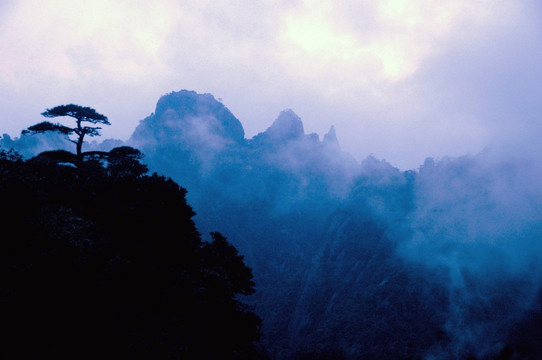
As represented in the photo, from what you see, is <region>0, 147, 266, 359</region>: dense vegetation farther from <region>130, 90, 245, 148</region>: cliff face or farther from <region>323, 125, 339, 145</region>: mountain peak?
<region>323, 125, 339, 145</region>: mountain peak

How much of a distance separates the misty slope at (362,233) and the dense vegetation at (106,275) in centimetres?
4285

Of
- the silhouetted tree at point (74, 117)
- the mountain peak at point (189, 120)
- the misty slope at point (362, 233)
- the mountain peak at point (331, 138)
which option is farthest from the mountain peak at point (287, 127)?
the silhouetted tree at point (74, 117)

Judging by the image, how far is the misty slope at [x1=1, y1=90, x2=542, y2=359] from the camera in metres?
48.4

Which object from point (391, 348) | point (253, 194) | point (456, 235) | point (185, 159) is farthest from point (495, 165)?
point (185, 159)

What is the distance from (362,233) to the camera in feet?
281

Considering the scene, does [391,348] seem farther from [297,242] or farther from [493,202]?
[297,242]

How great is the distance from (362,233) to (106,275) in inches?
3277

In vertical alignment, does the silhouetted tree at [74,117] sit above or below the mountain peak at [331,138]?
below

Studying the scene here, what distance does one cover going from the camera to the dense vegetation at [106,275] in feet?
26.7

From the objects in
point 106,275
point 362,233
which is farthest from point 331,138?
point 106,275

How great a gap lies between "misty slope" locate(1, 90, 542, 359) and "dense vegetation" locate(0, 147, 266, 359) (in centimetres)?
4285

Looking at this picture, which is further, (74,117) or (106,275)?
(74,117)

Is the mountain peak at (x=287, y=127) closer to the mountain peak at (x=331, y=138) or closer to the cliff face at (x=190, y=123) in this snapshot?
the mountain peak at (x=331, y=138)

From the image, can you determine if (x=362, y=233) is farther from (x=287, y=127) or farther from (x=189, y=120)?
(x=189, y=120)
